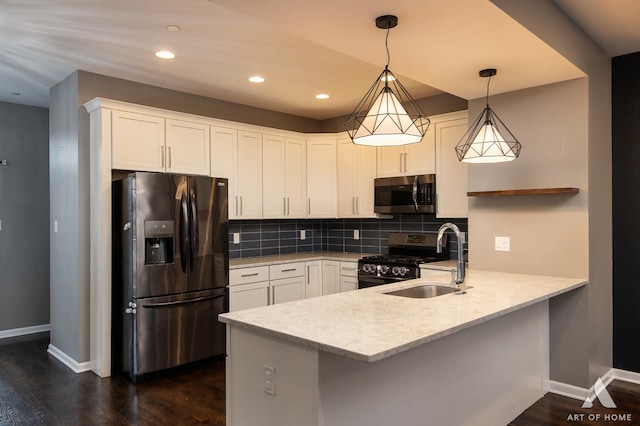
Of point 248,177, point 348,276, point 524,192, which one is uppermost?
point 248,177

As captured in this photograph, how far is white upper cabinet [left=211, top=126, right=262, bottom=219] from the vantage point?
15.0ft

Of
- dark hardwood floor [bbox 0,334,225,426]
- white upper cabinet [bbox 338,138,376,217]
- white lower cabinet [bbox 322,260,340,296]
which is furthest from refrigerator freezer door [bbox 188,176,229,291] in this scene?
white upper cabinet [bbox 338,138,376,217]

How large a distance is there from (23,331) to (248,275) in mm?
2789

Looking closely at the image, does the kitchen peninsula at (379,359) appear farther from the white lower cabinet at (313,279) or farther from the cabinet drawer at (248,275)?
the white lower cabinet at (313,279)

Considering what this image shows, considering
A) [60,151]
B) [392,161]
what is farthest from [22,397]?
[392,161]

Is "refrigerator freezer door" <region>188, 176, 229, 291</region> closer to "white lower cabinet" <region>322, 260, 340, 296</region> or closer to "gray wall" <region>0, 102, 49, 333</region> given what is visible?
"white lower cabinet" <region>322, 260, 340, 296</region>

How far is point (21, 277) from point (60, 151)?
1801 millimetres

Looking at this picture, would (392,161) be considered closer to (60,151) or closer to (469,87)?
(469,87)

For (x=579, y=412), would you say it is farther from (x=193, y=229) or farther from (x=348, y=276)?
(x=193, y=229)

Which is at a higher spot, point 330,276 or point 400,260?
point 400,260

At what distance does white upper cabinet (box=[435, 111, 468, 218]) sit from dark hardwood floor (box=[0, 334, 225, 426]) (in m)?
2.54

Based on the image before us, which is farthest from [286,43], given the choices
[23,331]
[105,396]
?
[23,331]

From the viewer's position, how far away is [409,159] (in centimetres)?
476

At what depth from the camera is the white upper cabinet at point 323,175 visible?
5430 mm
